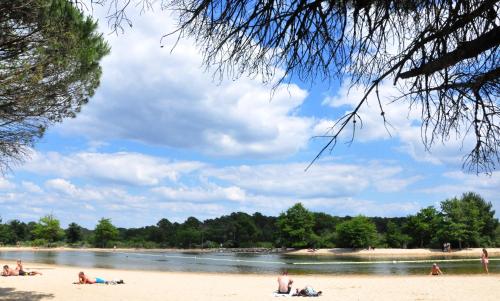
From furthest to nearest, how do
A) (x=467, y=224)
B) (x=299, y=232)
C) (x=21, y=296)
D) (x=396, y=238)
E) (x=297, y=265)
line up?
(x=299, y=232)
(x=396, y=238)
(x=467, y=224)
(x=297, y=265)
(x=21, y=296)

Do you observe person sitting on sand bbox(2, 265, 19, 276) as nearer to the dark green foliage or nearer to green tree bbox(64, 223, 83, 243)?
the dark green foliage

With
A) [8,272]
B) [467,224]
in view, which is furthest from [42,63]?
[467,224]

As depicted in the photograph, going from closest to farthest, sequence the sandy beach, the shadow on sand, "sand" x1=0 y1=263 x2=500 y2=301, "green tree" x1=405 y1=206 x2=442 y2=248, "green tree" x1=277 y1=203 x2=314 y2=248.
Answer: the shadow on sand, "sand" x1=0 y1=263 x2=500 y2=301, the sandy beach, "green tree" x1=405 y1=206 x2=442 y2=248, "green tree" x1=277 y1=203 x2=314 y2=248

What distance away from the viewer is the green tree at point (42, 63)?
8742mm

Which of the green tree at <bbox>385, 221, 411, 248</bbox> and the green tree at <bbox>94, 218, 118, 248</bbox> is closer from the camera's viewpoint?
the green tree at <bbox>385, 221, 411, 248</bbox>

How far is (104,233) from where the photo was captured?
91875 mm

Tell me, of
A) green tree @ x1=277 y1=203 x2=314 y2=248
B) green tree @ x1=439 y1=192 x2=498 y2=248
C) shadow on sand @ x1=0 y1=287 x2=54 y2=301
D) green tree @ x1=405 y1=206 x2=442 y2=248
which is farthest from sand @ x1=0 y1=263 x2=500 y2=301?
green tree @ x1=277 y1=203 x2=314 y2=248

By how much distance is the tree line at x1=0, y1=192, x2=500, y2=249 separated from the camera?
213 ft

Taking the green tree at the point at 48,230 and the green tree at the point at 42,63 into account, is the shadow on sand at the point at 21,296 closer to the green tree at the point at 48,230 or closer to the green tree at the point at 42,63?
the green tree at the point at 42,63

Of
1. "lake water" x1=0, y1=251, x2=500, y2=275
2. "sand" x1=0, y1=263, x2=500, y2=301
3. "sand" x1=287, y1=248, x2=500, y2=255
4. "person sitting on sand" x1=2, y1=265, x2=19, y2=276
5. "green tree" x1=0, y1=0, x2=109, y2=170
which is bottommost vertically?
"sand" x1=287, y1=248, x2=500, y2=255

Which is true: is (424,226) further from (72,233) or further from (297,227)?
(72,233)

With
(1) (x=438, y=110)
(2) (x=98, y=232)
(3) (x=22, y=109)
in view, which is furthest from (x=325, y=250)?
(1) (x=438, y=110)

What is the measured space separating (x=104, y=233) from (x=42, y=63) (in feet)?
286

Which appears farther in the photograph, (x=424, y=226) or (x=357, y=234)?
(x=357, y=234)
